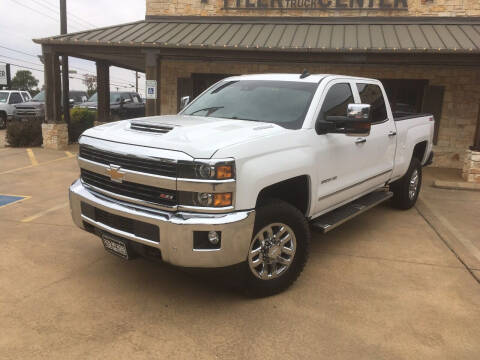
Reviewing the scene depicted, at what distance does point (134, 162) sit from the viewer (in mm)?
3260

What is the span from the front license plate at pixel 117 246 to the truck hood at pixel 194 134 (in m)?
0.83

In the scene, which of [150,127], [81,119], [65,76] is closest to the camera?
[150,127]

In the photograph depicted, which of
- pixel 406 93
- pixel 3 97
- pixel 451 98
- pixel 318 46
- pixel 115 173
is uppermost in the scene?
pixel 318 46

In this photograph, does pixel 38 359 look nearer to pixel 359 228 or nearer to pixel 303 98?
pixel 303 98

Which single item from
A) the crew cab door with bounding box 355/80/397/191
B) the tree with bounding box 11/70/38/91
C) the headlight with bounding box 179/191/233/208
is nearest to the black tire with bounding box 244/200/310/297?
the headlight with bounding box 179/191/233/208

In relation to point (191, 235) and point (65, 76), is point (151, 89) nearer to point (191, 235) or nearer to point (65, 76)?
point (65, 76)

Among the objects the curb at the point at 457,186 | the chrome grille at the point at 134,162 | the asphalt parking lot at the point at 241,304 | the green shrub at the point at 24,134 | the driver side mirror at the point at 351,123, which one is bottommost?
the asphalt parking lot at the point at 241,304

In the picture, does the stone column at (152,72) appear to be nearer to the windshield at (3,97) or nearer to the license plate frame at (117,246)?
the license plate frame at (117,246)

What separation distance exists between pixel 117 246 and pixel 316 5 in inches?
452

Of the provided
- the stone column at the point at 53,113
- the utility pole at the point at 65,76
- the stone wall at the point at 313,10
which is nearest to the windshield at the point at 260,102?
the stone wall at the point at 313,10

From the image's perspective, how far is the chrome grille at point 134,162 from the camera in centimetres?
307

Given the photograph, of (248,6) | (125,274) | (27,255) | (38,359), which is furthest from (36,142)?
(38,359)

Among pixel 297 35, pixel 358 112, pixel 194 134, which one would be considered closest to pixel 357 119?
pixel 358 112

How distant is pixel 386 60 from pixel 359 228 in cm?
634
